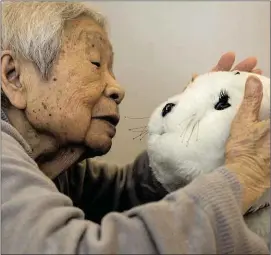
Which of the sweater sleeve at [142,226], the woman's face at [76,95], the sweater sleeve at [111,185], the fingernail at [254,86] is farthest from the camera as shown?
the sweater sleeve at [111,185]

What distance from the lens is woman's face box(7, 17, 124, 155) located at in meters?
0.87

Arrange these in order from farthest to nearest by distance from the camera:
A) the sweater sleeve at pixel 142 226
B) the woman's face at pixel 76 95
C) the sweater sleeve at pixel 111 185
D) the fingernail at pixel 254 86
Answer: the sweater sleeve at pixel 111 185, the woman's face at pixel 76 95, the fingernail at pixel 254 86, the sweater sleeve at pixel 142 226

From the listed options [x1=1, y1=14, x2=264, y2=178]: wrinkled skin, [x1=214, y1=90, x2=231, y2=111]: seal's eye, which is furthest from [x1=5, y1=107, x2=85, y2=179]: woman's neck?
[x1=214, y1=90, x2=231, y2=111]: seal's eye

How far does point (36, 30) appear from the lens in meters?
0.89

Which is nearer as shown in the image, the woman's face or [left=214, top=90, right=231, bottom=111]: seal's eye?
[left=214, top=90, right=231, bottom=111]: seal's eye

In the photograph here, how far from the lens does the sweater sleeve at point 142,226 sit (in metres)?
0.59

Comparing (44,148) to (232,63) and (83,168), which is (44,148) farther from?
(232,63)

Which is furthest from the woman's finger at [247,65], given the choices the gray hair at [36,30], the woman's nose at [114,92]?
the gray hair at [36,30]

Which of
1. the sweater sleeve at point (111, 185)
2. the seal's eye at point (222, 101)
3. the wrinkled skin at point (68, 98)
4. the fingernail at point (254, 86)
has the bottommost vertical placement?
the sweater sleeve at point (111, 185)

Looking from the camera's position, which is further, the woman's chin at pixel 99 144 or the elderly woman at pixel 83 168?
the woman's chin at pixel 99 144

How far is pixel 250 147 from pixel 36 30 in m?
0.47

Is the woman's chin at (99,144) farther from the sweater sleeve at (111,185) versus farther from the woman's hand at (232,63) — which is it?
the woman's hand at (232,63)

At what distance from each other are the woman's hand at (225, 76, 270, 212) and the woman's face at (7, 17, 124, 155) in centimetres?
30

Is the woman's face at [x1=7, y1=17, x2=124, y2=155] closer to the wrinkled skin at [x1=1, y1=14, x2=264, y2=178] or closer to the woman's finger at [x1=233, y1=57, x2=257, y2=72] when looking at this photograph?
the wrinkled skin at [x1=1, y1=14, x2=264, y2=178]
